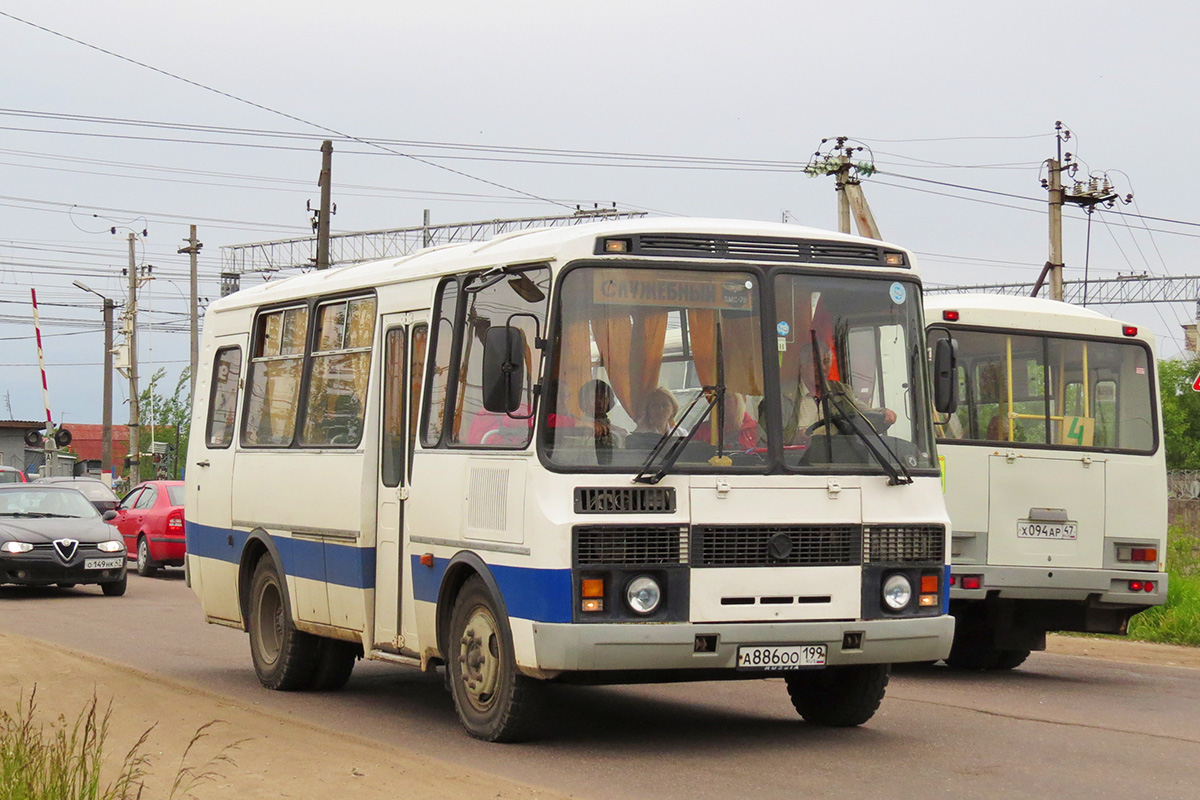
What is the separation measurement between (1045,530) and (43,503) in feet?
49.4

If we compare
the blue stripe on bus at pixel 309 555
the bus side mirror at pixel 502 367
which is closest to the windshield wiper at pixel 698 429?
the bus side mirror at pixel 502 367

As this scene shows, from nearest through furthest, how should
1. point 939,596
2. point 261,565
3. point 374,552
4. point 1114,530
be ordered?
point 939,596, point 374,552, point 261,565, point 1114,530

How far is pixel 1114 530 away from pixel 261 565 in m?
6.98

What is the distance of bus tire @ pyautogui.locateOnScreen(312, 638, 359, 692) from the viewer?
12844 mm

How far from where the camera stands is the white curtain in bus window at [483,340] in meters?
9.52

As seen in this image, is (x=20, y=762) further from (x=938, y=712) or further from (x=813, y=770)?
(x=938, y=712)

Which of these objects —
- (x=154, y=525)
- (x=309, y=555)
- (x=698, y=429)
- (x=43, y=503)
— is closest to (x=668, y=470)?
(x=698, y=429)

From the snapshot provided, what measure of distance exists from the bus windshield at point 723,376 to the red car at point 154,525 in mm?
20593

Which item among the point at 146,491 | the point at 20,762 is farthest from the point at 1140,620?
the point at 146,491

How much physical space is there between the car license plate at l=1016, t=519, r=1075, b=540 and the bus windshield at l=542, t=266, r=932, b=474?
4.74 metres

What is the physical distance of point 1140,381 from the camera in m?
15.0

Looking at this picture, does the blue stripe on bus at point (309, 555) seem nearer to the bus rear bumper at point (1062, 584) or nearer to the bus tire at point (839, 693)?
the bus tire at point (839, 693)

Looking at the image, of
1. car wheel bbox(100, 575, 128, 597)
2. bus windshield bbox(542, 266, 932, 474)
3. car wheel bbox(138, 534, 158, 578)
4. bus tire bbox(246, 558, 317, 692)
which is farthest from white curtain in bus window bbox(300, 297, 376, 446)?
car wheel bbox(138, 534, 158, 578)

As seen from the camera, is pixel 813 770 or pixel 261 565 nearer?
pixel 813 770
